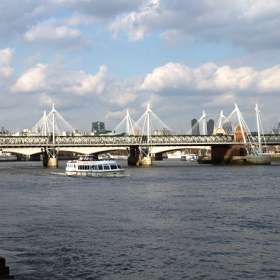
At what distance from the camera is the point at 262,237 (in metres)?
35.7

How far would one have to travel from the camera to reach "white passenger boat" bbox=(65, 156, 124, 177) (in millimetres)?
→ 100688

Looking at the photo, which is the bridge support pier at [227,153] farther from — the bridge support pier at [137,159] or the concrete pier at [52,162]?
the concrete pier at [52,162]

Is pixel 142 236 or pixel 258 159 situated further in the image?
pixel 258 159

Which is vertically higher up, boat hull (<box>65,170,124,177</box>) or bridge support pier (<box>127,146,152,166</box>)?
bridge support pier (<box>127,146,152,166</box>)

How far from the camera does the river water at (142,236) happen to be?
28516 mm

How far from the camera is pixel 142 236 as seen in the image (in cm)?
3681

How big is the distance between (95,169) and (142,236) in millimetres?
66326

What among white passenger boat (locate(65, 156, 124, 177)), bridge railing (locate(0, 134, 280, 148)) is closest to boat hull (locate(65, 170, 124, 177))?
white passenger boat (locate(65, 156, 124, 177))

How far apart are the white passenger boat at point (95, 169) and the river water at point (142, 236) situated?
37.3 m

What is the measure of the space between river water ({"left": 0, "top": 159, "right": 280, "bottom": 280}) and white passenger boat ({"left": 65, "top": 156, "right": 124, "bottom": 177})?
37.3 meters

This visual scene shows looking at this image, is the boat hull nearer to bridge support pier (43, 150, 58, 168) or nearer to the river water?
the river water

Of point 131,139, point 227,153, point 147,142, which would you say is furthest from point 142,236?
point 227,153

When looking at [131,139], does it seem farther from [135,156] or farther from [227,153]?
[227,153]

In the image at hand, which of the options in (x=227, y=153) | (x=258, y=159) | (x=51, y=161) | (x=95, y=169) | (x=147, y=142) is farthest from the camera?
(x=227, y=153)
